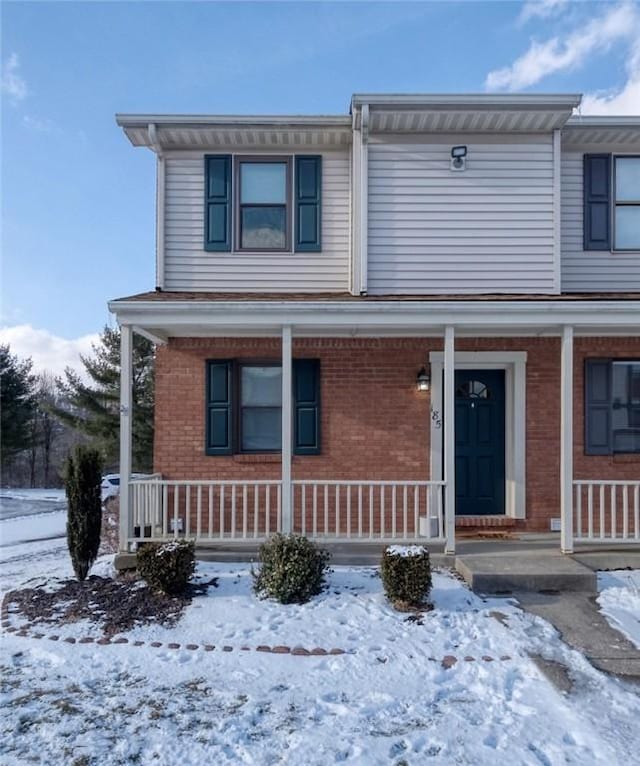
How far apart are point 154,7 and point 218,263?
13.4ft

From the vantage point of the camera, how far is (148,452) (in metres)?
21.6

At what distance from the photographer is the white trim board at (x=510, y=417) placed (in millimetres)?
7477

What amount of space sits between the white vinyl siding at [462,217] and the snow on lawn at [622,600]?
376 cm

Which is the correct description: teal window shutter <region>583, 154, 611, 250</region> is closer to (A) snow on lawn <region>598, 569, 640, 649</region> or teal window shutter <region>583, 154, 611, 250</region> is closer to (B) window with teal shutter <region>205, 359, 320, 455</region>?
(B) window with teal shutter <region>205, 359, 320, 455</region>

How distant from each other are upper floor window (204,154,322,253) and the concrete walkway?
17.2 ft

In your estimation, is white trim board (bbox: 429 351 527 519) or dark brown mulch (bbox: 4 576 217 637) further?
white trim board (bbox: 429 351 527 519)

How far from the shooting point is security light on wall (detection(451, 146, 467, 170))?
7477 millimetres

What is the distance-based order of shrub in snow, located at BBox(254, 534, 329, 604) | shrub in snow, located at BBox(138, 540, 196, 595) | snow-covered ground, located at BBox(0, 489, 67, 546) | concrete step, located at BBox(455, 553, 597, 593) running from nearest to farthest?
shrub in snow, located at BBox(254, 534, 329, 604) → shrub in snow, located at BBox(138, 540, 196, 595) → concrete step, located at BBox(455, 553, 597, 593) → snow-covered ground, located at BBox(0, 489, 67, 546)

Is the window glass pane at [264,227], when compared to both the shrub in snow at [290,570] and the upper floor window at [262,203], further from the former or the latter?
the shrub in snow at [290,570]

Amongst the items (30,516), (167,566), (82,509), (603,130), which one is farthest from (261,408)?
(30,516)

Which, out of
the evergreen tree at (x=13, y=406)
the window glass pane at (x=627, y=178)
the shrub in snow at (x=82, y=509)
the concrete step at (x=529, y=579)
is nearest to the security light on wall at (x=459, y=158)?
the window glass pane at (x=627, y=178)

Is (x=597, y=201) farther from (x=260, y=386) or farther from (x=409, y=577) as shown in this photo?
(x=409, y=577)

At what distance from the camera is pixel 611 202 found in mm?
7680

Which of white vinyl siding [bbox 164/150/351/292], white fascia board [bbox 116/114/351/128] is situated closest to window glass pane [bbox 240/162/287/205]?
white vinyl siding [bbox 164/150/351/292]
